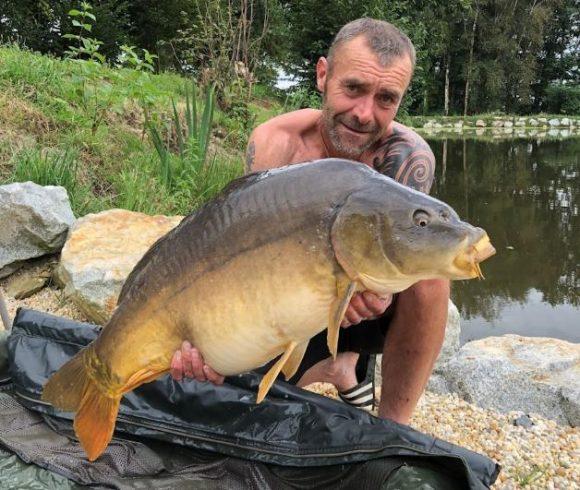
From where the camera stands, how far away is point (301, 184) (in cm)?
114

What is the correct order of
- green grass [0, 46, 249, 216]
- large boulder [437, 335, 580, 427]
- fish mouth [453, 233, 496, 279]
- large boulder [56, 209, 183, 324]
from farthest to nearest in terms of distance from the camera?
green grass [0, 46, 249, 216]
large boulder [56, 209, 183, 324]
large boulder [437, 335, 580, 427]
fish mouth [453, 233, 496, 279]

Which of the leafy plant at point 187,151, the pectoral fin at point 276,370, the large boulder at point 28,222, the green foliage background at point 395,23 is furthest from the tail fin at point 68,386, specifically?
the green foliage background at point 395,23

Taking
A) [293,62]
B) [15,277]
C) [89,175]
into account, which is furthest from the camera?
[293,62]

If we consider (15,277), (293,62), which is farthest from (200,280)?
(293,62)

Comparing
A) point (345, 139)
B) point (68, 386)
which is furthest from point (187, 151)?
point (68, 386)

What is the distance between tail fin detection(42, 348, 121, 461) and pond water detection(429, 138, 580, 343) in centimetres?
279

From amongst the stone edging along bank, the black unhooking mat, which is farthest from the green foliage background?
the black unhooking mat

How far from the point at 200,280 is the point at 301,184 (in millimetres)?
287

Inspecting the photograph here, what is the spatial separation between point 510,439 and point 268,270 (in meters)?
1.38

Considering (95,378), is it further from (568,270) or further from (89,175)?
(568,270)

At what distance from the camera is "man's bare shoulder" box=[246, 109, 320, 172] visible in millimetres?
2062

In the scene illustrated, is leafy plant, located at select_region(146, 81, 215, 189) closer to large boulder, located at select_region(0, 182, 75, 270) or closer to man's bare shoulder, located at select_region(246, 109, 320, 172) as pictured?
large boulder, located at select_region(0, 182, 75, 270)

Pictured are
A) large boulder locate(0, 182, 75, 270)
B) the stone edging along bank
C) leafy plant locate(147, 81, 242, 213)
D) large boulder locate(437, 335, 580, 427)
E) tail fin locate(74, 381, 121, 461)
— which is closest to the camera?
tail fin locate(74, 381, 121, 461)

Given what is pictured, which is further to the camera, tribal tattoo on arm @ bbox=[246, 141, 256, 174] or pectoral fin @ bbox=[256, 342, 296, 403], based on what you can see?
tribal tattoo on arm @ bbox=[246, 141, 256, 174]
